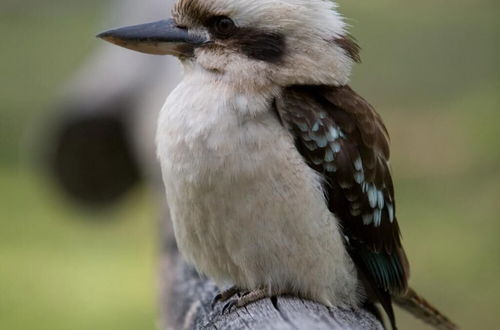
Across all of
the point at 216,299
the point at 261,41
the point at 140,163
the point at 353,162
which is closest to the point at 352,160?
the point at 353,162

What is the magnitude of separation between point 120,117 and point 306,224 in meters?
2.03

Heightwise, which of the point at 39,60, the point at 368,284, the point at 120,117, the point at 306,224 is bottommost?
the point at 368,284

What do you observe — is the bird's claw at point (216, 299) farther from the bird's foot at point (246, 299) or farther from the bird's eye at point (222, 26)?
the bird's eye at point (222, 26)

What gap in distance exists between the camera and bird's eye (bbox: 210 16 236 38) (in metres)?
Result: 2.72

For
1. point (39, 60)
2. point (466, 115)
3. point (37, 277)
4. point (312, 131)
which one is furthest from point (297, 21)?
point (39, 60)

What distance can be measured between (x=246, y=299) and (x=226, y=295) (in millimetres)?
154

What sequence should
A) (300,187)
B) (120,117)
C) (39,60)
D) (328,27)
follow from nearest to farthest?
(300,187)
(328,27)
(120,117)
(39,60)

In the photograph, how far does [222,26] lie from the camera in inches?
107

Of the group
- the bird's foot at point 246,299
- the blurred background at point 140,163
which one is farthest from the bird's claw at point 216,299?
the blurred background at point 140,163

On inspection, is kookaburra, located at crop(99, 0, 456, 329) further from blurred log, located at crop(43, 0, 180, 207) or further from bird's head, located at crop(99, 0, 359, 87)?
blurred log, located at crop(43, 0, 180, 207)

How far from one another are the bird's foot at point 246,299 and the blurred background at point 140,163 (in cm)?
130

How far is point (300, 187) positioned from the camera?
8.45 feet

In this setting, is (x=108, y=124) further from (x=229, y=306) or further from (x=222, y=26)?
(x=229, y=306)

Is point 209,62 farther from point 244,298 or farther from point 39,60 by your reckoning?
point 39,60
